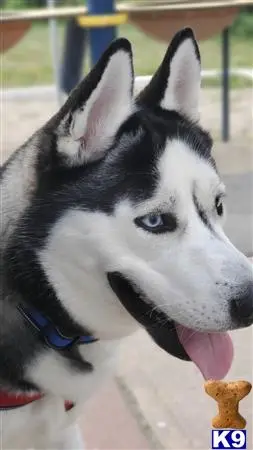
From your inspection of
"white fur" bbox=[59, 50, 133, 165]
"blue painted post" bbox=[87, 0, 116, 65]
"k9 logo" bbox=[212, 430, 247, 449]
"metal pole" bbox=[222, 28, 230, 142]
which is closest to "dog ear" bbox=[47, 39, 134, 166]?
"white fur" bbox=[59, 50, 133, 165]

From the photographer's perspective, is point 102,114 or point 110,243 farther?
point 102,114

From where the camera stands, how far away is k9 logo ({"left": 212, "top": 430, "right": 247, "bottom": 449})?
77.7 inches

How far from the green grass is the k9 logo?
5885mm

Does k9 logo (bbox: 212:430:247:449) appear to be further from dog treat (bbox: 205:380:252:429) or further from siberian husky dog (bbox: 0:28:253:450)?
siberian husky dog (bbox: 0:28:253:450)

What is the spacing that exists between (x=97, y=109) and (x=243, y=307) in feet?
1.92

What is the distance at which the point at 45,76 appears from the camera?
8.83 m

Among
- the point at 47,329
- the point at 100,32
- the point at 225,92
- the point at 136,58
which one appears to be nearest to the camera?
the point at 47,329

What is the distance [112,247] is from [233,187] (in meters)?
3.11

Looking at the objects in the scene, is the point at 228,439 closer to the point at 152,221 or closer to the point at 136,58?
the point at 152,221

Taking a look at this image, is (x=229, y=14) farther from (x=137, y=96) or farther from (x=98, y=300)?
(x=98, y=300)

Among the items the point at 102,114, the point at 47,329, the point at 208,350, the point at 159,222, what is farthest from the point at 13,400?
the point at 102,114

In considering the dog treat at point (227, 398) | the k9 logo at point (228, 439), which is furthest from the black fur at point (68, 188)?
the k9 logo at point (228, 439)

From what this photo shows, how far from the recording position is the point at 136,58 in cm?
824

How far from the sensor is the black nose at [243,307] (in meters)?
1.61
